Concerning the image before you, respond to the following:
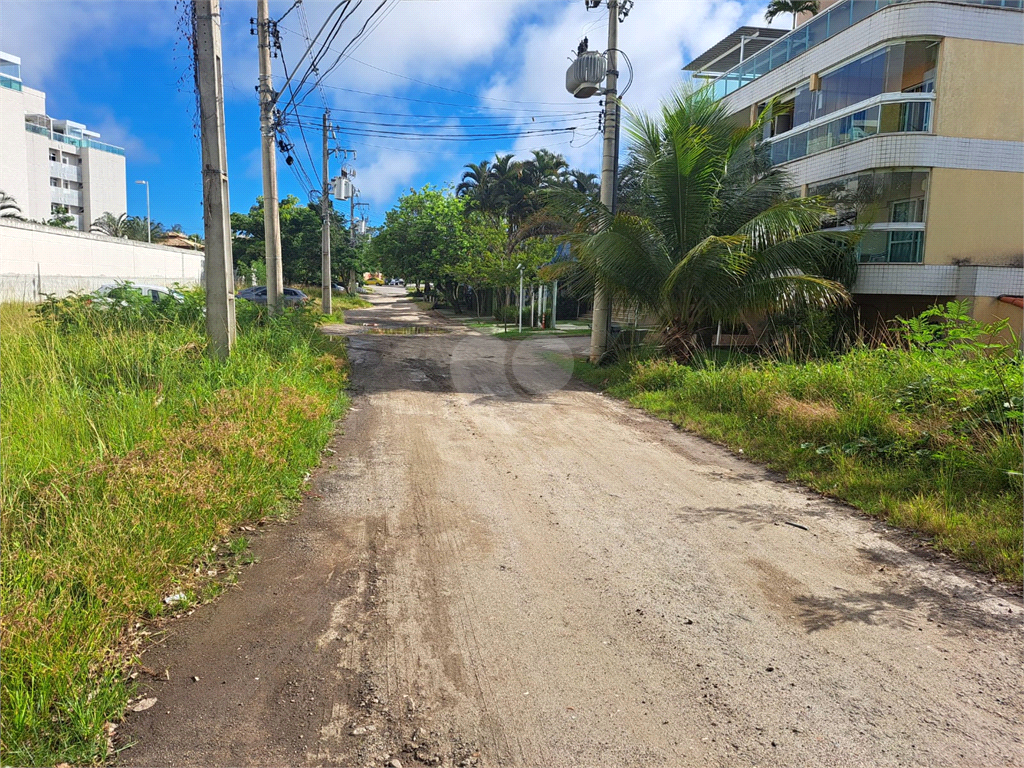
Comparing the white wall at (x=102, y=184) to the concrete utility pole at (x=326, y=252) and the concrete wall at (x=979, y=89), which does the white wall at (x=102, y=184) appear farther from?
the concrete wall at (x=979, y=89)

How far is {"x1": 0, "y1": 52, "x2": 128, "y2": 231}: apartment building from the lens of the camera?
54500mm

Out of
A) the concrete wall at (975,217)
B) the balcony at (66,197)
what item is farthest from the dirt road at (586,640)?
the balcony at (66,197)

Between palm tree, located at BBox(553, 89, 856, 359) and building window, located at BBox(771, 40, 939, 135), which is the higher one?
building window, located at BBox(771, 40, 939, 135)

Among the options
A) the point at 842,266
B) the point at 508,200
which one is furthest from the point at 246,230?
the point at 842,266

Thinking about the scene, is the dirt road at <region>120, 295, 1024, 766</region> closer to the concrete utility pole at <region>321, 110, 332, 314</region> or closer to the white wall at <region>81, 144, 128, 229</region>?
the concrete utility pole at <region>321, 110, 332, 314</region>

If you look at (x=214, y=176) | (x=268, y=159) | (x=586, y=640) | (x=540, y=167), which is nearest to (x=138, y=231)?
(x=540, y=167)

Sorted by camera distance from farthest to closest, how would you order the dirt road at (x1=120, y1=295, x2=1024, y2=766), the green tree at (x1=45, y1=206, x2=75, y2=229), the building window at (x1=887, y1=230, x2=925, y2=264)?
1. the green tree at (x1=45, y1=206, x2=75, y2=229)
2. the building window at (x1=887, y1=230, x2=925, y2=264)
3. the dirt road at (x1=120, y1=295, x2=1024, y2=766)

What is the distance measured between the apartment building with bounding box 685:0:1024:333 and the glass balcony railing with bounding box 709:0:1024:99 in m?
0.06

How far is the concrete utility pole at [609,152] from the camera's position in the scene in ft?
45.8

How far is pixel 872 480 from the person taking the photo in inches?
226

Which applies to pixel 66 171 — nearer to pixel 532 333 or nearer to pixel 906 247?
pixel 532 333

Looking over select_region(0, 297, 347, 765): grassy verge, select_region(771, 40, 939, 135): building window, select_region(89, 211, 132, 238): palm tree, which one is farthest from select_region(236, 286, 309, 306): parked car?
select_region(89, 211, 132, 238): palm tree

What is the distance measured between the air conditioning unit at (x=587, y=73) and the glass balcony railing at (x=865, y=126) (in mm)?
6566

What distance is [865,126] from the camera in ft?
51.2
